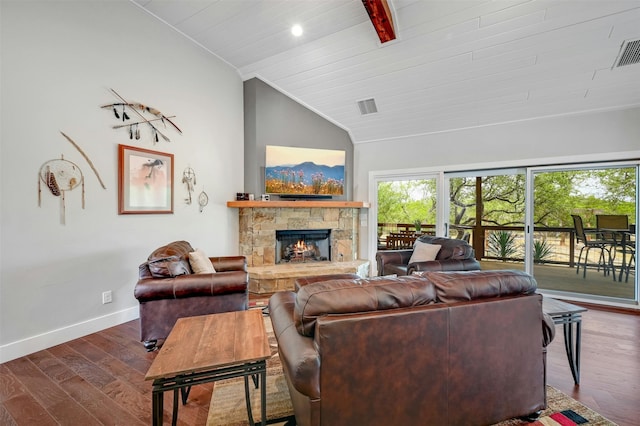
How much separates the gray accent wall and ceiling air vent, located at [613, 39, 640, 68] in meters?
3.79

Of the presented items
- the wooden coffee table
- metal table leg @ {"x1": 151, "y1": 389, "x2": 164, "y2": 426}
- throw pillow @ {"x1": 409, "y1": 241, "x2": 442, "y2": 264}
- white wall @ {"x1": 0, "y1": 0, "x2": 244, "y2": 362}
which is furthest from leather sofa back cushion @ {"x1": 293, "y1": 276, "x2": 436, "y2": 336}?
white wall @ {"x1": 0, "y1": 0, "x2": 244, "y2": 362}

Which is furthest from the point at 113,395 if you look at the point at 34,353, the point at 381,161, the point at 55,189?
the point at 381,161

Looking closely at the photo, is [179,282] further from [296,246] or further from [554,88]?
[554,88]

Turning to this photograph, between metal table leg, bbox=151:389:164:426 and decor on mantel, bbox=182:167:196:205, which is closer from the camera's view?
metal table leg, bbox=151:389:164:426

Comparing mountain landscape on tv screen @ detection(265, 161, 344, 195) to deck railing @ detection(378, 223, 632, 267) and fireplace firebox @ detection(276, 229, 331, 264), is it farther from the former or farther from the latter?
deck railing @ detection(378, 223, 632, 267)

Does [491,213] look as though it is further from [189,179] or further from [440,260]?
[189,179]

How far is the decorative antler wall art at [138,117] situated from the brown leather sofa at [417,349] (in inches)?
117

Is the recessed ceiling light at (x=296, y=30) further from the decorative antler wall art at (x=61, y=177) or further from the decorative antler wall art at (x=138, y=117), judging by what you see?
the decorative antler wall art at (x=61, y=177)

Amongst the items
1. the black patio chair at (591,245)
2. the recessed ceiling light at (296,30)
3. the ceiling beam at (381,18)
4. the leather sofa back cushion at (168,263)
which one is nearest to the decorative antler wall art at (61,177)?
the leather sofa back cushion at (168,263)

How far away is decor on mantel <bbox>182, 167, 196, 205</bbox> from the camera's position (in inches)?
155

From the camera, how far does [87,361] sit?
2375mm

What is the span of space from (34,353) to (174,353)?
217cm

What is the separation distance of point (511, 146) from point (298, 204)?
11.2 ft

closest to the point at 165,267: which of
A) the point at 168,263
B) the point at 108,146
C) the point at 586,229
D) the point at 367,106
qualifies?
the point at 168,263
